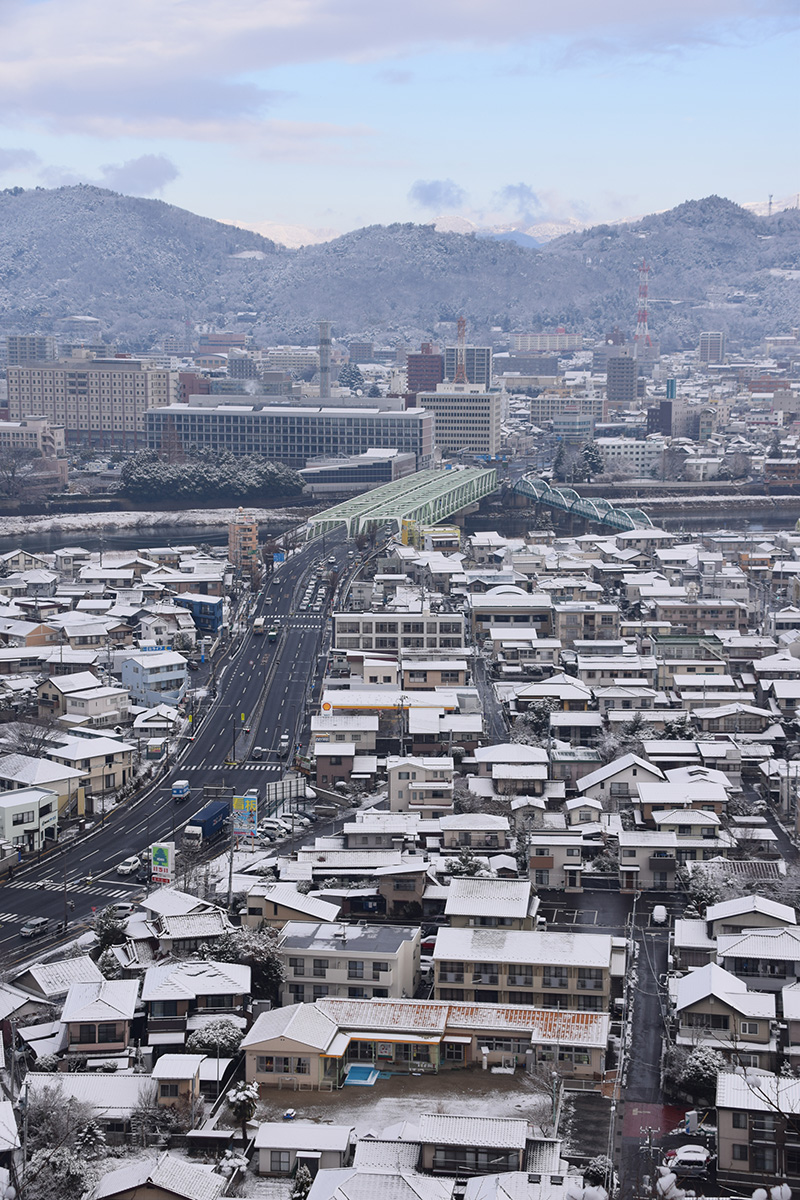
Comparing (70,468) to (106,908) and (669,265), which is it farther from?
(669,265)

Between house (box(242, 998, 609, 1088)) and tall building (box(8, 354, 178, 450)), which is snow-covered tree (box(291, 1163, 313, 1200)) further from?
tall building (box(8, 354, 178, 450))

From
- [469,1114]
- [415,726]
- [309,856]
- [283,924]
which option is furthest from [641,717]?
[469,1114]

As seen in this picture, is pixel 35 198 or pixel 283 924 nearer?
pixel 283 924

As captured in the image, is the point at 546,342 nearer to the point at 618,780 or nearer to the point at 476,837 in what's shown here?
the point at 618,780

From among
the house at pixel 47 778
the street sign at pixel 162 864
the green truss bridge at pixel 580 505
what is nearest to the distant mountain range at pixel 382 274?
the green truss bridge at pixel 580 505

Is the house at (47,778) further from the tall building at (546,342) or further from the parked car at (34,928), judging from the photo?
the tall building at (546,342)

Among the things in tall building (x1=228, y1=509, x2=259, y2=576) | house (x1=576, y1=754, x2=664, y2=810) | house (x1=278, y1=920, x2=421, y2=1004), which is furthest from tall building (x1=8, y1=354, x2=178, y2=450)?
house (x1=278, y1=920, x2=421, y2=1004)

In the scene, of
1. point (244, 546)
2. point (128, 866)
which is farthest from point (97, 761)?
point (244, 546)
